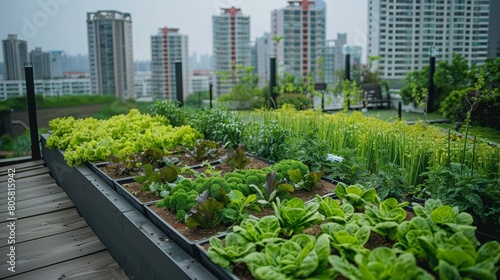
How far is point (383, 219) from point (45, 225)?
2.41 m

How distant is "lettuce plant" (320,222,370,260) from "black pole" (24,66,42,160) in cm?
446

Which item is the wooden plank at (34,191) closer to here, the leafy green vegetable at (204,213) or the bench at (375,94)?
the leafy green vegetable at (204,213)

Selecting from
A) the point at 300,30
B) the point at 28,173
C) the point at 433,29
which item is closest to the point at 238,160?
the point at 28,173

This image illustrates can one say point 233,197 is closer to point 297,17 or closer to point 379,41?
point 379,41

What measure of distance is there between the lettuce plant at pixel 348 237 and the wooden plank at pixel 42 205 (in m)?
2.52

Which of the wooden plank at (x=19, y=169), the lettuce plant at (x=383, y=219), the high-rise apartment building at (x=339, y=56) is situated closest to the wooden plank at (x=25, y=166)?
the wooden plank at (x=19, y=169)

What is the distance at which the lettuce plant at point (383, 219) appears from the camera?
1.79 m

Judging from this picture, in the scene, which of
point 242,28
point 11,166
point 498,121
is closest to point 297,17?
point 242,28

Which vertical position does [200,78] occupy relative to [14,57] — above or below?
below

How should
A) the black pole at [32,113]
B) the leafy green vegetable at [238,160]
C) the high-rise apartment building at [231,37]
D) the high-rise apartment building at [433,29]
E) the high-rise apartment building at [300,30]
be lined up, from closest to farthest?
the leafy green vegetable at [238,160] < the black pole at [32,113] < the high-rise apartment building at [433,29] < the high-rise apartment building at [300,30] < the high-rise apartment building at [231,37]

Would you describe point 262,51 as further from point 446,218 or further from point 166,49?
point 446,218

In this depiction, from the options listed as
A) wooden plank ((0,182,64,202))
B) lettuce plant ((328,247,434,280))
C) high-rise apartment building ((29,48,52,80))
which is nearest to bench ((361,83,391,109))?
high-rise apartment building ((29,48,52,80))

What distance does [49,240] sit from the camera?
9.29 ft

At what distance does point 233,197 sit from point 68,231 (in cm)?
150
